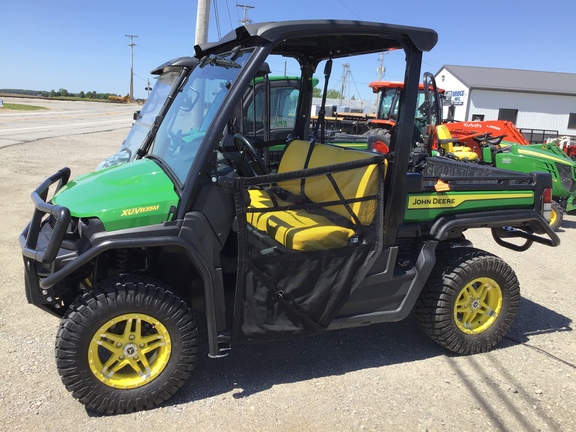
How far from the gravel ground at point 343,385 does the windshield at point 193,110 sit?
1467mm

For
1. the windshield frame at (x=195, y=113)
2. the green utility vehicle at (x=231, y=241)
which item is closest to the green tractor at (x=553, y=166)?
the green utility vehicle at (x=231, y=241)

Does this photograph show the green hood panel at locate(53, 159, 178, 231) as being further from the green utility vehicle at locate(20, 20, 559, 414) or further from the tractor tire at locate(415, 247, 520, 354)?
the tractor tire at locate(415, 247, 520, 354)

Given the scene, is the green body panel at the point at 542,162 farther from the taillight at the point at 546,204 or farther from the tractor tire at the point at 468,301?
the tractor tire at the point at 468,301

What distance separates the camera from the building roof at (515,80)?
3048 cm

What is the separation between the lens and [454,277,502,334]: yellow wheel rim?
3.76 meters

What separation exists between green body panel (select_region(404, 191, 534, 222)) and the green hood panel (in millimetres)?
1672

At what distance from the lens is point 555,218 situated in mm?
8250

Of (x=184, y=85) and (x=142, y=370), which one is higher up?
(x=184, y=85)

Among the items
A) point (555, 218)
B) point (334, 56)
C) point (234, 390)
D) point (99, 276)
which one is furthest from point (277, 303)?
point (555, 218)

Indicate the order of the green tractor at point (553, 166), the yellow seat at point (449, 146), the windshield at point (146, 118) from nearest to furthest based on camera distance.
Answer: the windshield at point (146, 118) → the green tractor at point (553, 166) → the yellow seat at point (449, 146)

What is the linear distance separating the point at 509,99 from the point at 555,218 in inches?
1005

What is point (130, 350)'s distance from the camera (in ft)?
9.52

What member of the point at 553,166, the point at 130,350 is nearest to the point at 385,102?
the point at 553,166

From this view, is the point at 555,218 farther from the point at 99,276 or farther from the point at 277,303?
the point at 99,276
